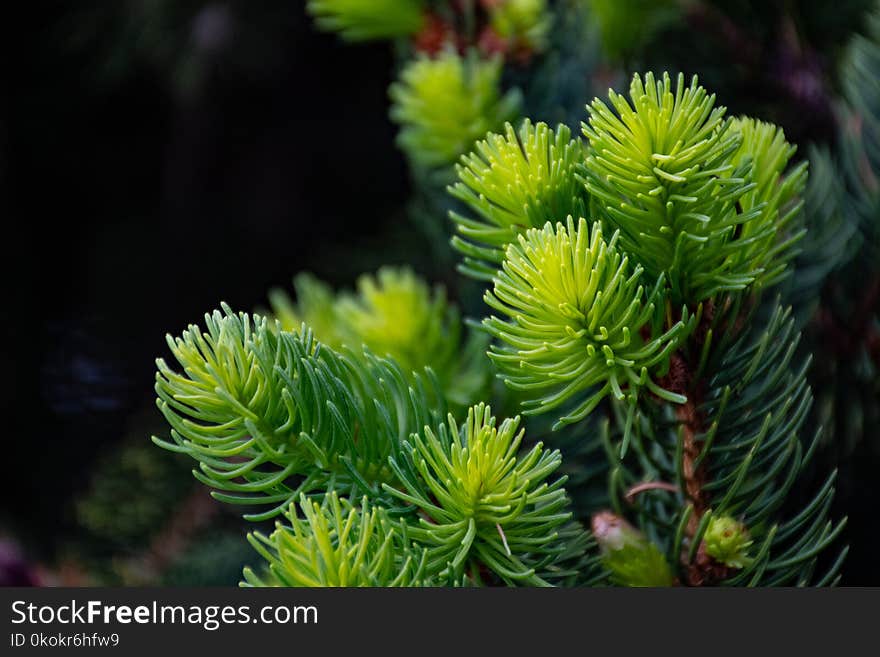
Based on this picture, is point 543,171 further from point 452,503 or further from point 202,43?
point 202,43

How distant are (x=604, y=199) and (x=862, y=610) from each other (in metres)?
0.15

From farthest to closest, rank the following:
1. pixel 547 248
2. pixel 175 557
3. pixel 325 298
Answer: pixel 175 557 < pixel 325 298 < pixel 547 248

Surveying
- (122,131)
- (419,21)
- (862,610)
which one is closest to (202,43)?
(122,131)

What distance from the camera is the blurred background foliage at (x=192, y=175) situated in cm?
48

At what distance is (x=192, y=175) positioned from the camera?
30.6 inches

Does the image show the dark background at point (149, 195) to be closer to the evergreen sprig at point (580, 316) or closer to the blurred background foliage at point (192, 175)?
the blurred background foliage at point (192, 175)

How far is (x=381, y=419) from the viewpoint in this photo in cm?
29

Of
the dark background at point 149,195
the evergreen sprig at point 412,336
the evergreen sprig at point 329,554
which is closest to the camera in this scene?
the evergreen sprig at point 329,554

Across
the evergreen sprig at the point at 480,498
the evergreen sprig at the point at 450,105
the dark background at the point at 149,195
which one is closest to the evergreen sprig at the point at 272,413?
the evergreen sprig at the point at 480,498

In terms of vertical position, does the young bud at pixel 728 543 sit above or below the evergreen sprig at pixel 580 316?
below

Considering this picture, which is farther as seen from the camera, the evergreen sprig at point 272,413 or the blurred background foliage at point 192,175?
the blurred background foliage at point 192,175

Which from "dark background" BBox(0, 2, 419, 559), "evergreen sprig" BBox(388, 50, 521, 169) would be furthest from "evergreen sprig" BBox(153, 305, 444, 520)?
"dark background" BBox(0, 2, 419, 559)

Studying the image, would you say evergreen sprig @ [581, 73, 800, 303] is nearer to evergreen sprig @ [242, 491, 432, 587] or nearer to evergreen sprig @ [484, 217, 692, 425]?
evergreen sprig @ [484, 217, 692, 425]

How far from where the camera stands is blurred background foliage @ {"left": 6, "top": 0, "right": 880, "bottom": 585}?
484 mm
